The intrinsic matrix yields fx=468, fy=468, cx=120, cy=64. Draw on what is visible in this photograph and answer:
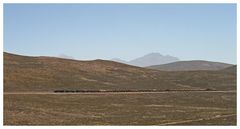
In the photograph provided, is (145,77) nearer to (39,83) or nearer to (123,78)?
(123,78)

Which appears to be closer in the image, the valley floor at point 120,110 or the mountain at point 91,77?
the valley floor at point 120,110

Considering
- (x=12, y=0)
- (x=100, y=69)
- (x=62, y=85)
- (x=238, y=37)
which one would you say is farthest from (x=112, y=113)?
(x=100, y=69)

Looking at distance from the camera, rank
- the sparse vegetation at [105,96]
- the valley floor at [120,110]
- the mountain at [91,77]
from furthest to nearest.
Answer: the mountain at [91,77] < the sparse vegetation at [105,96] < the valley floor at [120,110]

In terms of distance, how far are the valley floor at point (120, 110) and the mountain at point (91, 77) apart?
74.7 ft

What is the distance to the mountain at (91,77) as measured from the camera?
331 feet

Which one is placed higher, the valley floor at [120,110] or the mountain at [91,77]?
the mountain at [91,77]

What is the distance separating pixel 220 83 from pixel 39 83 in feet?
163

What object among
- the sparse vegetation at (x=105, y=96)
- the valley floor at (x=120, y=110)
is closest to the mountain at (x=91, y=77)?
the sparse vegetation at (x=105, y=96)

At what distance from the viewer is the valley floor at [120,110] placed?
153 ft

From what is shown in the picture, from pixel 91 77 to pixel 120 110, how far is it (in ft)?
196

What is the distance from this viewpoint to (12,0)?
37625 mm

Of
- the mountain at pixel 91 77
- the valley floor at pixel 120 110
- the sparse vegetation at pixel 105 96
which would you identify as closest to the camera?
the valley floor at pixel 120 110

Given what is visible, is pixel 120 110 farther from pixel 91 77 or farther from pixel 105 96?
pixel 91 77

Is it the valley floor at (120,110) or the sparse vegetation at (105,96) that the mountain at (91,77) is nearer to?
the sparse vegetation at (105,96)
